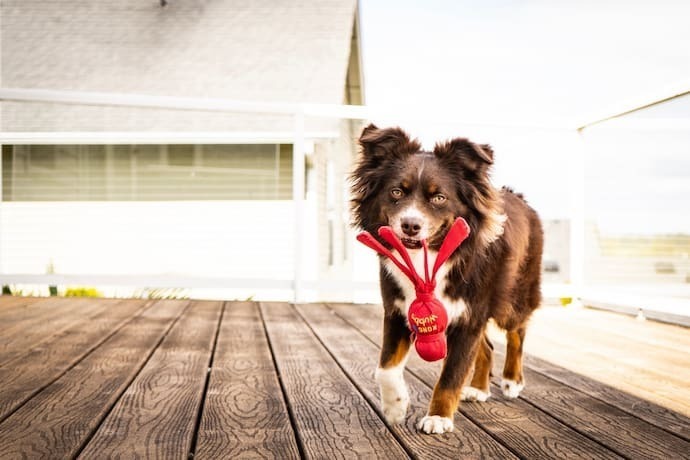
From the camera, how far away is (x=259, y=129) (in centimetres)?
877

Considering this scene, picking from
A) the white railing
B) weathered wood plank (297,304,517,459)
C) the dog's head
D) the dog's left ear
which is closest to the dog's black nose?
the dog's head

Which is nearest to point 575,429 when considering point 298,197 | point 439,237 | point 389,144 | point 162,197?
point 439,237

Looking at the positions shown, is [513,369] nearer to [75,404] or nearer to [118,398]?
[118,398]

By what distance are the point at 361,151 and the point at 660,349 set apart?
2151 mm

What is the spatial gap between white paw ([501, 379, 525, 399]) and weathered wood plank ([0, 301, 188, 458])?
136 centimetres

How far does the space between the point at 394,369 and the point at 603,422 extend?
0.66m

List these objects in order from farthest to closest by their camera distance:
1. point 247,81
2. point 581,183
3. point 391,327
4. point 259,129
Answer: point 247,81
point 259,129
point 581,183
point 391,327

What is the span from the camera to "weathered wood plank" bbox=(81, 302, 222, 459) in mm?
1743

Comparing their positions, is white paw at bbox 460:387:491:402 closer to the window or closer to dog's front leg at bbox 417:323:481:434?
dog's front leg at bbox 417:323:481:434

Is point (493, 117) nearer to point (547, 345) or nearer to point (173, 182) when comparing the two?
point (547, 345)

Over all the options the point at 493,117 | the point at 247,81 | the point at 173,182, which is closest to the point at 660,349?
the point at 493,117

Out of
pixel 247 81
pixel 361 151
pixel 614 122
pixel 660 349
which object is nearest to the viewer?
pixel 361 151

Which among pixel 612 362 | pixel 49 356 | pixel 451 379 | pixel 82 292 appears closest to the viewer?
pixel 451 379

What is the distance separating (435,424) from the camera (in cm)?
196
